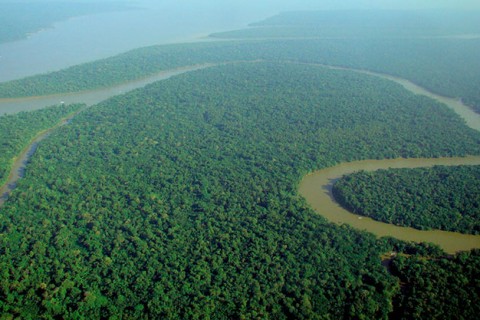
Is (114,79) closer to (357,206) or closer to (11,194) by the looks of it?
(11,194)

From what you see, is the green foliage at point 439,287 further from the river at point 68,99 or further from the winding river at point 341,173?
the river at point 68,99

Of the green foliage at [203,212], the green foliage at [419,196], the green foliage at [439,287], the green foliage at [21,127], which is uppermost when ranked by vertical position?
the green foliage at [21,127]

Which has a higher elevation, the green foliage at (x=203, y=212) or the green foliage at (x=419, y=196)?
the green foliage at (x=203, y=212)

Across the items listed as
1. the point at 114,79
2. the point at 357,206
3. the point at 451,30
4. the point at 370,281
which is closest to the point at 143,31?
the point at 114,79

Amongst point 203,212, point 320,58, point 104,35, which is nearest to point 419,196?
point 203,212

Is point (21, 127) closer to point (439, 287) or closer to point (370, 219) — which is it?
point (370, 219)

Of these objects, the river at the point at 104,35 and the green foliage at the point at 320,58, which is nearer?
the green foliage at the point at 320,58

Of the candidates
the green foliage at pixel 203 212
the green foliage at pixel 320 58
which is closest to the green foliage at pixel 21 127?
the green foliage at pixel 203 212

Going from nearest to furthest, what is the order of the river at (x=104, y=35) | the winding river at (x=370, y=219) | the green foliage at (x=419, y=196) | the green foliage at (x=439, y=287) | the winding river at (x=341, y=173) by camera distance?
the green foliage at (x=439, y=287) → the winding river at (x=370, y=219) → the winding river at (x=341, y=173) → the green foliage at (x=419, y=196) → the river at (x=104, y=35)
